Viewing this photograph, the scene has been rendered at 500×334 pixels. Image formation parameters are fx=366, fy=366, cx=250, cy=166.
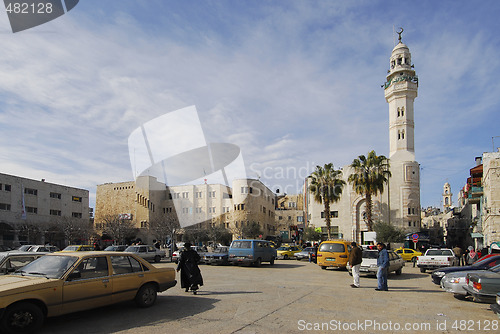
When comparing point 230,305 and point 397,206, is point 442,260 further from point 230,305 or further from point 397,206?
point 397,206

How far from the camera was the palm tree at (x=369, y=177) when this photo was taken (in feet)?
140

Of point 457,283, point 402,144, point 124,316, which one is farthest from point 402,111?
point 124,316

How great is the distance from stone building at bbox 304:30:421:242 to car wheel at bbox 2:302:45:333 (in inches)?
2395

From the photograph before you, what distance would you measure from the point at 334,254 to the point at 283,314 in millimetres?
12758

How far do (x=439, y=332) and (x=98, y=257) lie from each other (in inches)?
279

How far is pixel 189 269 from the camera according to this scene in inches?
425

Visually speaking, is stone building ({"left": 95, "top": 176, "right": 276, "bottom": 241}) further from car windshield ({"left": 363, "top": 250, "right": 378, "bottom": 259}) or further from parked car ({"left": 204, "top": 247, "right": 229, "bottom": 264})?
car windshield ({"left": 363, "top": 250, "right": 378, "bottom": 259})

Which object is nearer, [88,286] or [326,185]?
[88,286]

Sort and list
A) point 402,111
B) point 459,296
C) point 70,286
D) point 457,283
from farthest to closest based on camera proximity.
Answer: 1. point 402,111
2. point 459,296
3. point 457,283
4. point 70,286

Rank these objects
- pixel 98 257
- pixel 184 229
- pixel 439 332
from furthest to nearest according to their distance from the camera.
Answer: pixel 184 229 → pixel 98 257 → pixel 439 332

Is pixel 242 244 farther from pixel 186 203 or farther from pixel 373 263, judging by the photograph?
pixel 186 203

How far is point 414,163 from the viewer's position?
62.3m

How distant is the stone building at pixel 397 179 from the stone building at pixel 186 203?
1548 cm

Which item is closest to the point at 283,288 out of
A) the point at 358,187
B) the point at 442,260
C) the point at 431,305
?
the point at 431,305
